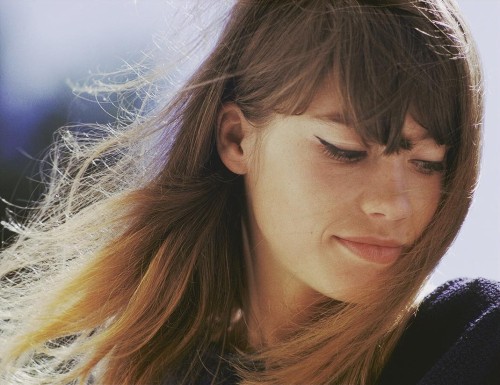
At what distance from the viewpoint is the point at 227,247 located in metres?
1.59

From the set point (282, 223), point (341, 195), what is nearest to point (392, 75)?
point (341, 195)

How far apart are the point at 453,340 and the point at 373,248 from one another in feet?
0.64

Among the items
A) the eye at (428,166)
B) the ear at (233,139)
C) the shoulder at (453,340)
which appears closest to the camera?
the shoulder at (453,340)

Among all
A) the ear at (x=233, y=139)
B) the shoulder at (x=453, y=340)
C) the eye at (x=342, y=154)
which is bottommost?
the shoulder at (x=453, y=340)

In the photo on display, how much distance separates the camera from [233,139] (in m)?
1.48

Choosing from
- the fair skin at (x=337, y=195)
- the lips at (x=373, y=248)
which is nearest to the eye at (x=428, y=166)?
the fair skin at (x=337, y=195)

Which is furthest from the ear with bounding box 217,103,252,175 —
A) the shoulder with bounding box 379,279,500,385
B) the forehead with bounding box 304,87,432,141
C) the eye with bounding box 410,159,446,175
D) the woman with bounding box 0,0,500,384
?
the shoulder with bounding box 379,279,500,385

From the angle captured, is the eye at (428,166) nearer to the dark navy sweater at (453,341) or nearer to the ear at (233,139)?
the dark navy sweater at (453,341)

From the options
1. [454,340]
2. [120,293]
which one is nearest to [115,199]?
[120,293]

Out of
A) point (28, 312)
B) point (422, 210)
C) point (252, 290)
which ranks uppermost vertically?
point (422, 210)

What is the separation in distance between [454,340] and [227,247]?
54 centimetres

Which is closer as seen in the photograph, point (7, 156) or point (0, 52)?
point (7, 156)

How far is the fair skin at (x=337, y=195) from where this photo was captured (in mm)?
1251

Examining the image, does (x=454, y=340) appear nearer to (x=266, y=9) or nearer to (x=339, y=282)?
(x=339, y=282)
